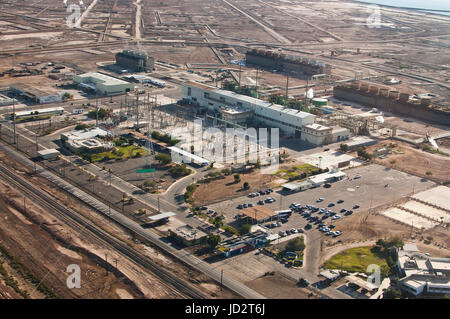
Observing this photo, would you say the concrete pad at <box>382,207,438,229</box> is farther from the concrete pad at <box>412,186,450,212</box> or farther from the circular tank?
the circular tank

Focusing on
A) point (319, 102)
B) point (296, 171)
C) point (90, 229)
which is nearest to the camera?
point (90, 229)

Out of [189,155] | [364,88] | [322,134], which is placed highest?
[364,88]

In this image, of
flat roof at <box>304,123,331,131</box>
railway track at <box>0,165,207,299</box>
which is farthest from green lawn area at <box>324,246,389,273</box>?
flat roof at <box>304,123,331,131</box>

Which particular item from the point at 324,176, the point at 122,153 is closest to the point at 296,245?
the point at 324,176

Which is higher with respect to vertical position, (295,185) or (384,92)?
(384,92)

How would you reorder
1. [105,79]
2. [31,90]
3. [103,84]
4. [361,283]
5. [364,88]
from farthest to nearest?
[105,79] < [364,88] < [103,84] < [31,90] < [361,283]

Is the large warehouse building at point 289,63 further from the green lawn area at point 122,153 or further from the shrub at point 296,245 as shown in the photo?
the shrub at point 296,245

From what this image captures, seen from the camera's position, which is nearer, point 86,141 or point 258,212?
point 258,212

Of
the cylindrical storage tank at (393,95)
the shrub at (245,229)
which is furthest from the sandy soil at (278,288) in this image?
the cylindrical storage tank at (393,95)

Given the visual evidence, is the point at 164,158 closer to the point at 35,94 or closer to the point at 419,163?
the point at 419,163
